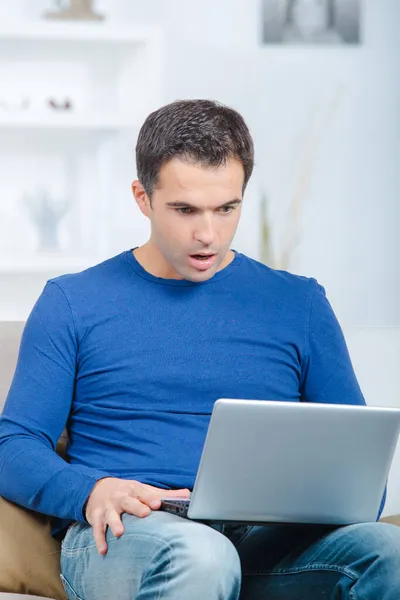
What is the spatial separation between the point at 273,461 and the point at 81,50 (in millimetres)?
2872

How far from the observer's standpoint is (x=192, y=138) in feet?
5.08

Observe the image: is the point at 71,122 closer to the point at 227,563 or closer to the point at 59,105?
the point at 59,105

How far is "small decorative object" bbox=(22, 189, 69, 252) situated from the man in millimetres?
2077

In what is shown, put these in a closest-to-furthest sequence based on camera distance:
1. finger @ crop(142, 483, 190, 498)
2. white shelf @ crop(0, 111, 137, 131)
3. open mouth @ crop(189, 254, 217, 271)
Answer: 1. finger @ crop(142, 483, 190, 498)
2. open mouth @ crop(189, 254, 217, 271)
3. white shelf @ crop(0, 111, 137, 131)

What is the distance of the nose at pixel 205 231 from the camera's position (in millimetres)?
1541

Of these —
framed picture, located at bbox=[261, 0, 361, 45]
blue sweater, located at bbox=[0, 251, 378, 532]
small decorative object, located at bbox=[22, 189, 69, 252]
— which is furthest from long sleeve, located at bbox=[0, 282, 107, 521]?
framed picture, located at bbox=[261, 0, 361, 45]

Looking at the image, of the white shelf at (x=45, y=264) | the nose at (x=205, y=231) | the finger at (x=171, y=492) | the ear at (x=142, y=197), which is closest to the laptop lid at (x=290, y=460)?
the finger at (x=171, y=492)

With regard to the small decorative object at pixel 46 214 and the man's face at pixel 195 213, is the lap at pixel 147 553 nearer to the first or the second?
the man's face at pixel 195 213

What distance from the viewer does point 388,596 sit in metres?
1.22

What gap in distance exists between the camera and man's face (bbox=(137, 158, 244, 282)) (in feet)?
5.04

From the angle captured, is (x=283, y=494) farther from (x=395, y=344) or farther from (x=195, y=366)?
(x=395, y=344)

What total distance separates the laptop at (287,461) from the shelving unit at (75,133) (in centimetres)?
238

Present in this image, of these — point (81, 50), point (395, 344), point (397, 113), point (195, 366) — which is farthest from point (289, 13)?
point (195, 366)

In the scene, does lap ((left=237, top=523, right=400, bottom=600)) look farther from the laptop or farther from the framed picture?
Result: the framed picture
